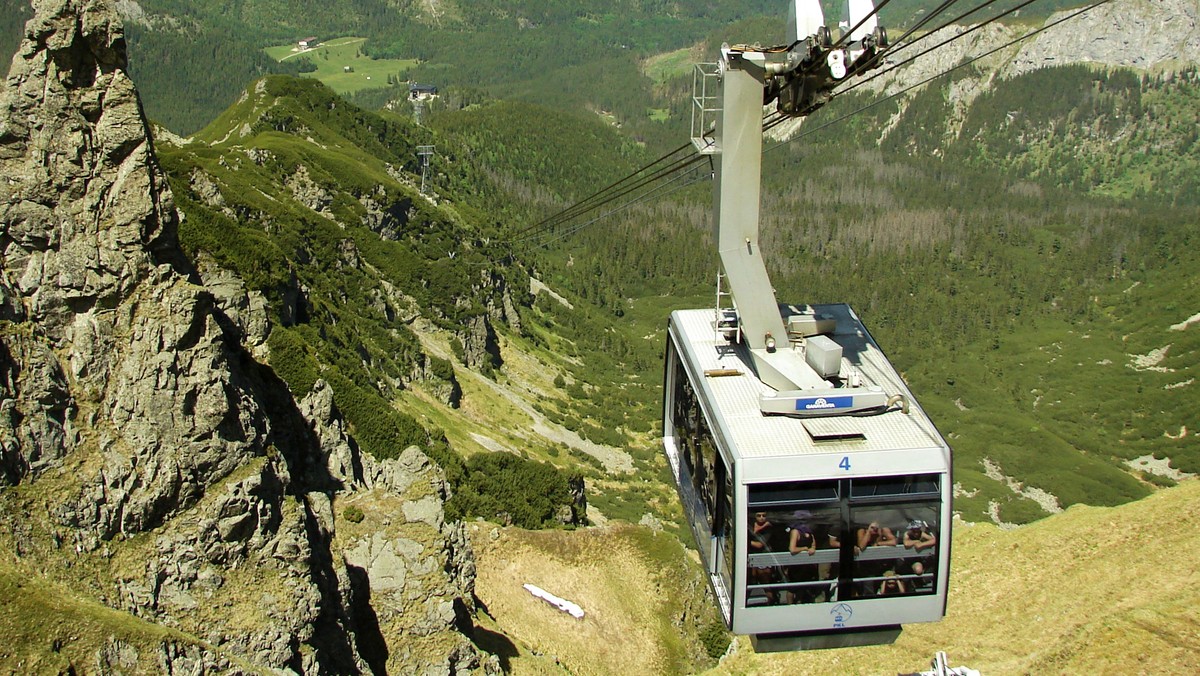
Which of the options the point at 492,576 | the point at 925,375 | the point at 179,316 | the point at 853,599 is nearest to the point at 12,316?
the point at 179,316

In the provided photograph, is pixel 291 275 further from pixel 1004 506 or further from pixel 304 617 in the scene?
pixel 1004 506

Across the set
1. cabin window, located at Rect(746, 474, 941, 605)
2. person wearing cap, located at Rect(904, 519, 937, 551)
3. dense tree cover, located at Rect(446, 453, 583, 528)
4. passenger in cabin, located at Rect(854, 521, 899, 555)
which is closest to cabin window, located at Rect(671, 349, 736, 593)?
cabin window, located at Rect(746, 474, 941, 605)

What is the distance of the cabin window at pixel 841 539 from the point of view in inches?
725

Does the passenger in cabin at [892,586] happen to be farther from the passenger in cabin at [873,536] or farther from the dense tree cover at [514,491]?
the dense tree cover at [514,491]

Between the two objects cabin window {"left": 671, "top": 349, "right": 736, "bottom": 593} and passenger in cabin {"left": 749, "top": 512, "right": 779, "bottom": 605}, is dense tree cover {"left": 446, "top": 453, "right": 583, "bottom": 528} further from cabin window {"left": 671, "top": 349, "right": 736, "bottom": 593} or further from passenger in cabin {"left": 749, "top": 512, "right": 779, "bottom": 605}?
passenger in cabin {"left": 749, "top": 512, "right": 779, "bottom": 605}

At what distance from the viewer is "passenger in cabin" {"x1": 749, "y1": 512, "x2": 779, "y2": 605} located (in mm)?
18375

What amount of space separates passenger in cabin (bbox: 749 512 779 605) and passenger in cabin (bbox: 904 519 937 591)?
96.2 inches

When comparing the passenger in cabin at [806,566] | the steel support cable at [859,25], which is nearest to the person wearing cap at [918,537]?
the passenger in cabin at [806,566]

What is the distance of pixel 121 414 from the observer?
84.6 feet

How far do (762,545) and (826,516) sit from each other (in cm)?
121

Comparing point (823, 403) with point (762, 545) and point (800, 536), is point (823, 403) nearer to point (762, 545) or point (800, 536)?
point (800, 536)

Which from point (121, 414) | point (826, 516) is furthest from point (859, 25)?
point (121, 414)

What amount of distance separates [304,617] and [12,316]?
9940mm

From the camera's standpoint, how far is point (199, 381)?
27094 mm
